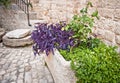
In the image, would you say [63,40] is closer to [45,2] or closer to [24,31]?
[24,31]

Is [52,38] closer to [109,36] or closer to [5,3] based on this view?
[109,36]

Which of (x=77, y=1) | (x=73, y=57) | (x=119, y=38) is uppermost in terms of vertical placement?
(x=77, y=1)

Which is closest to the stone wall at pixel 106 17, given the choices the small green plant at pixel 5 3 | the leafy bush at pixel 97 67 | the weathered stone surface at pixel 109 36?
the weathered stone surface at pixel 109 36

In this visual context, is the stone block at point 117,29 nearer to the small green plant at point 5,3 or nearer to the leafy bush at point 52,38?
the leafy bush at point 52,38

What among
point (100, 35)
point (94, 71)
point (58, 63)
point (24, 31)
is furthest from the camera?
point (24, 31)

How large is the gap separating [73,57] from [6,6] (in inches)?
174

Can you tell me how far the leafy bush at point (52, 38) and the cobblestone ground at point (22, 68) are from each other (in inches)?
22.5

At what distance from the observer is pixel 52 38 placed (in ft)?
9.80

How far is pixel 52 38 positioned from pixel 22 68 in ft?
3.86

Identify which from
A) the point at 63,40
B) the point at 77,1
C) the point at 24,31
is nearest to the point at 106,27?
the point at 63,40

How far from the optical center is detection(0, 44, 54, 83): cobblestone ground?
333 centimetres

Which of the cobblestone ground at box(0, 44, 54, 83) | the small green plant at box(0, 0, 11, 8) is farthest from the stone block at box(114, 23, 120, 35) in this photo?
the small green plant at box(0, 0, 11, 8)

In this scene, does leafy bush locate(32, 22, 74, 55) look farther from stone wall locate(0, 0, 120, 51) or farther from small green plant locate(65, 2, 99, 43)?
stone wall locate(0, 0, 120, 51)

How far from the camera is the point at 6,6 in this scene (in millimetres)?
6188
